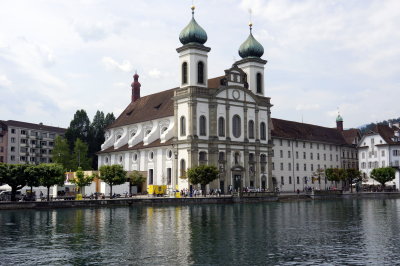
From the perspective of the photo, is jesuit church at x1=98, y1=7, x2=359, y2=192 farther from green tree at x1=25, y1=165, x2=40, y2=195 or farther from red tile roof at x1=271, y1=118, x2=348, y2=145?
green tree at x1=25, y1=165, x2=40, y2=195

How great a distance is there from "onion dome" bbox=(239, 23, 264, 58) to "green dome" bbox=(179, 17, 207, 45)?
11.3 metres

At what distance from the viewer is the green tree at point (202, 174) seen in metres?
78.2

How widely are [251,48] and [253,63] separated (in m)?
2.72

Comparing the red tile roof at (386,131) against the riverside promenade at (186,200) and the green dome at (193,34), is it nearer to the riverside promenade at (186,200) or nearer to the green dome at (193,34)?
the riverside promenade at (186,200)

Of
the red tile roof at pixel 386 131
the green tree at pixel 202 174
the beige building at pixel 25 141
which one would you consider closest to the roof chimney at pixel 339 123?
the red tile roof at pixel 386 131

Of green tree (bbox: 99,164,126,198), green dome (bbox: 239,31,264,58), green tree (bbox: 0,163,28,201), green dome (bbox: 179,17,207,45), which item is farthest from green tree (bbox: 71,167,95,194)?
green dome (bbox: 239,31,264,58)

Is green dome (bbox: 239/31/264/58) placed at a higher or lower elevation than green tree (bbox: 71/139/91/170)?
higher

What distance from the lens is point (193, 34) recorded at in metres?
88.1

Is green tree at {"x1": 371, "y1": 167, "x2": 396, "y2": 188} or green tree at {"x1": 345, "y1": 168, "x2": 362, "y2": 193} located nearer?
green tree at {"x1": 371, "y1": 167, "x2": 396, "y2": 188}

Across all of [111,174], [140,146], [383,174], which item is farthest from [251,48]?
[111,174]

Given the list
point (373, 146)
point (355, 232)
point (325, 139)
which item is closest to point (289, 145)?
→ point (325, 139)

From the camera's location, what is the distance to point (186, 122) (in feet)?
285

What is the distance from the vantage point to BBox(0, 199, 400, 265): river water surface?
2716 centimetres

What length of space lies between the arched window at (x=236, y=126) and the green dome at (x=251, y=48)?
43.4ft
